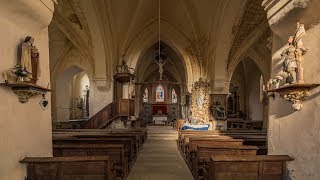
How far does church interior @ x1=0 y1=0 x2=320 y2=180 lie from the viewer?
3469mm

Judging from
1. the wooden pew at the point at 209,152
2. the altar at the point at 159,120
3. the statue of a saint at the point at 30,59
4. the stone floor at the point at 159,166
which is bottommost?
the altar at the point at 159,120

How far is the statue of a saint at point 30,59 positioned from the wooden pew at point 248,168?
313 cm

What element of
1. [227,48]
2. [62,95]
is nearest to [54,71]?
[62,95]

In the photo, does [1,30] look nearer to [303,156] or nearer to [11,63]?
[11,63]

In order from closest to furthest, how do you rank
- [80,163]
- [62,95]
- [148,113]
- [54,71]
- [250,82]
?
[80,163], [54,71], [62,95], [250,82], [148,113]

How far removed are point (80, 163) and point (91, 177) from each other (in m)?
0.30

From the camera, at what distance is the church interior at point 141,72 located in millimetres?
3469

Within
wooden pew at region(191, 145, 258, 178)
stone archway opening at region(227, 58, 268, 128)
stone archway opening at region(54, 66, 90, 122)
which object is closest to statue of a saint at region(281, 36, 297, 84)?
wooden pew at region(191, 145, 258, 178)

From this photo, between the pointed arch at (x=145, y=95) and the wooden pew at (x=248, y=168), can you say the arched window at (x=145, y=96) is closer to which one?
the pointed arch at (x=145, y=95)

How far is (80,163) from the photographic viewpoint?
4.03m

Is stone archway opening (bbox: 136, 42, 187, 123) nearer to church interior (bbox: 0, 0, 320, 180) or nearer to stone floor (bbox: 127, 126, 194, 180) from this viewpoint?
church interior (bbox: 0, 0, 320, 180)

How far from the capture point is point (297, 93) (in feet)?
11.2

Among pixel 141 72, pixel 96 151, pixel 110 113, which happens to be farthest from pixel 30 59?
pixel 141 72

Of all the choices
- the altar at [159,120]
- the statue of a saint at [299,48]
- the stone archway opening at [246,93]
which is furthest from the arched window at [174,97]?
the statue of a saint at [299,48]
